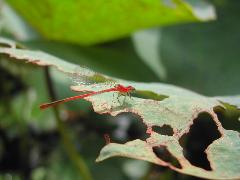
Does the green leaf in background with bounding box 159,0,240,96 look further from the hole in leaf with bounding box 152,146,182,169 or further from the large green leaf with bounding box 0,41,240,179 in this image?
the large green leaf with bounding box 0,41,240,179

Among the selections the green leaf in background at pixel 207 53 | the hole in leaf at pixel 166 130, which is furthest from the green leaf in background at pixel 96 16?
the hole in leaf at pixel 166 130

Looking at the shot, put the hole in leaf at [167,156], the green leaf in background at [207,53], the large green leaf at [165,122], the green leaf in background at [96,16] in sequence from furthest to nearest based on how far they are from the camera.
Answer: the green leaf in background at [207,53] → the green leaf in background at [96,16] → the hole in leaf at [167,156] → the large green leaf at [165,122]

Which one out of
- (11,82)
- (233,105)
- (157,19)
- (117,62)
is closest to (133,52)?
(117,62)

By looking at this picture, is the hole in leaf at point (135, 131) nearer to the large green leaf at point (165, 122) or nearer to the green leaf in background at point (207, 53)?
the green leaf in background at point (207, 53)

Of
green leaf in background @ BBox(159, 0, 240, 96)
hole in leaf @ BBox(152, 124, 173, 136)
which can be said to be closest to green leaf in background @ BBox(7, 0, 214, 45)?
green leaf in background @ BBox(159, 0, 240, 96)

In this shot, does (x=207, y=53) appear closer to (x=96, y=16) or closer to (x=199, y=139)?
(x=199, y=139)
